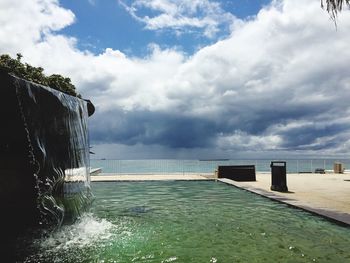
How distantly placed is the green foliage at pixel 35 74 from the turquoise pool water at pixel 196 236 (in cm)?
660

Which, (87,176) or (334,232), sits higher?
(87,176)

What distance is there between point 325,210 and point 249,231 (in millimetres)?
3508

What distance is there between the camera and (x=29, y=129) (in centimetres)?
788

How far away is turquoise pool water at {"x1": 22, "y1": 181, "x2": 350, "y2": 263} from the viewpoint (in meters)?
6.58

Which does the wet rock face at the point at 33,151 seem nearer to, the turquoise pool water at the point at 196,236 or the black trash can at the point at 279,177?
the turquoise pool water at the point at 196,236

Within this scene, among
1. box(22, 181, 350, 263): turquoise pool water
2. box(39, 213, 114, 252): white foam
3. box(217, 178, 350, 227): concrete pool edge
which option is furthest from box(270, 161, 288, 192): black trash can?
box(39, 213, 114, 252): white foam

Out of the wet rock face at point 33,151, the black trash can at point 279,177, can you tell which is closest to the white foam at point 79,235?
the wet rock face at point 33,151

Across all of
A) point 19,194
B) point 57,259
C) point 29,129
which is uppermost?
point 29,129

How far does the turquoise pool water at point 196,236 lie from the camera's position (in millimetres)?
6582

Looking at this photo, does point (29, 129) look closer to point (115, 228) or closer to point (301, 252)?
point (115, 228)

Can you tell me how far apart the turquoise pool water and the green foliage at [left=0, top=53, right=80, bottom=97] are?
660 centimetres

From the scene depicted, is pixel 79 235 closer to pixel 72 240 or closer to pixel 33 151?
pixel 72 240

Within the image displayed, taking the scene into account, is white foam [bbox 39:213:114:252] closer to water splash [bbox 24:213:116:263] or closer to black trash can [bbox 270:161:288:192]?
water splash [bbox 24:213:116:263]

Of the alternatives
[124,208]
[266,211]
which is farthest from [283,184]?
[124,208]
